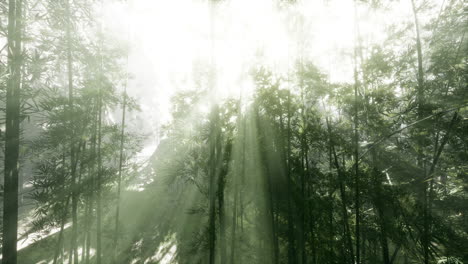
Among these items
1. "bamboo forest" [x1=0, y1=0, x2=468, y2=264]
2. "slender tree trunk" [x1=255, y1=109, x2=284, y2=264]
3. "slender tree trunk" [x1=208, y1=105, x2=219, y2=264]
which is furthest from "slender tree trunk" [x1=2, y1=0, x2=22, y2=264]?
"slender tree trunk" [x1=255, y1=109, x2=284, y2=264]

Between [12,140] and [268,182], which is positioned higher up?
[12,140]

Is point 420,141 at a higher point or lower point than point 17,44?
lower

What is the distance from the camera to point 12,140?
3389 mm

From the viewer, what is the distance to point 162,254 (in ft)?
34.2

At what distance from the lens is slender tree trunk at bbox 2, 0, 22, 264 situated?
3.27 meters

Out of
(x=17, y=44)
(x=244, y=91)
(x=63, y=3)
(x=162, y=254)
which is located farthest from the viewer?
(x=162, y=254)

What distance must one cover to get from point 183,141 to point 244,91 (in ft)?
6.25

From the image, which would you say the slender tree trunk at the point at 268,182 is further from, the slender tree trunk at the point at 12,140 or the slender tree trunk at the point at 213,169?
the slender tree trunk at the point at 12,140

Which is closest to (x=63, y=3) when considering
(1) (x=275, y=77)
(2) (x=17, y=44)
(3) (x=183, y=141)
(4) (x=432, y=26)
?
(2) (x=17, y=44)

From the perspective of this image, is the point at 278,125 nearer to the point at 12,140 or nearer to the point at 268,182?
the point at 268,182

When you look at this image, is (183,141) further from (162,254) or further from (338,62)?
(162,254)

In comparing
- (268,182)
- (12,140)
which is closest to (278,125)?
(268,182)

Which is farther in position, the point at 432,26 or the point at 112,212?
the point at 112,212

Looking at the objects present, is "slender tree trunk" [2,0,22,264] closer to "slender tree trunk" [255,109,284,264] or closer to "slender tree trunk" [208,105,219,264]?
"slender tree trunk" [208,105,219,264]
